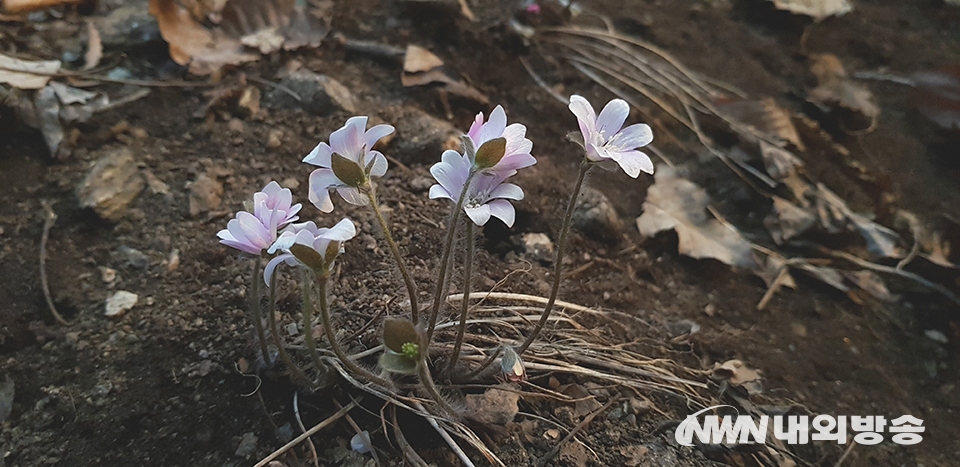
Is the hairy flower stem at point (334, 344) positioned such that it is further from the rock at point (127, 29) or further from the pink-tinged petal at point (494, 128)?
the rock at point (127, 29)

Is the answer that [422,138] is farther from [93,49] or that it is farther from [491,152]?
[93,49]

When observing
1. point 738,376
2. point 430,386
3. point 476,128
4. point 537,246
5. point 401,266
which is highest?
point 476,128

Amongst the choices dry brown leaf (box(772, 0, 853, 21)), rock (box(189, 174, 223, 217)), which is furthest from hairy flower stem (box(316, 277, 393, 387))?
dry brown leaf (box(772, 0, 853, 21))

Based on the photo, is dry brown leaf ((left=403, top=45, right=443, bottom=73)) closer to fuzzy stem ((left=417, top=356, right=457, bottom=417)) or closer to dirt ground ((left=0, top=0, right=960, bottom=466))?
dirt ground ((left=0, top=0, right=960, bottom=466))

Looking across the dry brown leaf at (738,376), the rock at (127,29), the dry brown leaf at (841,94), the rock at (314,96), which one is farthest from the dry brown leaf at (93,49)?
the dry brown leaf at (841,94)

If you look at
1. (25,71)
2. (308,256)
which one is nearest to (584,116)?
(308,256)

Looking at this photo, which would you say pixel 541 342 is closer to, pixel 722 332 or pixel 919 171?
pixel 722 332

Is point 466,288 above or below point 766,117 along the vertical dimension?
above

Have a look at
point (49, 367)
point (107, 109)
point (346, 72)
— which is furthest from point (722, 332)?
point (107, 109)
